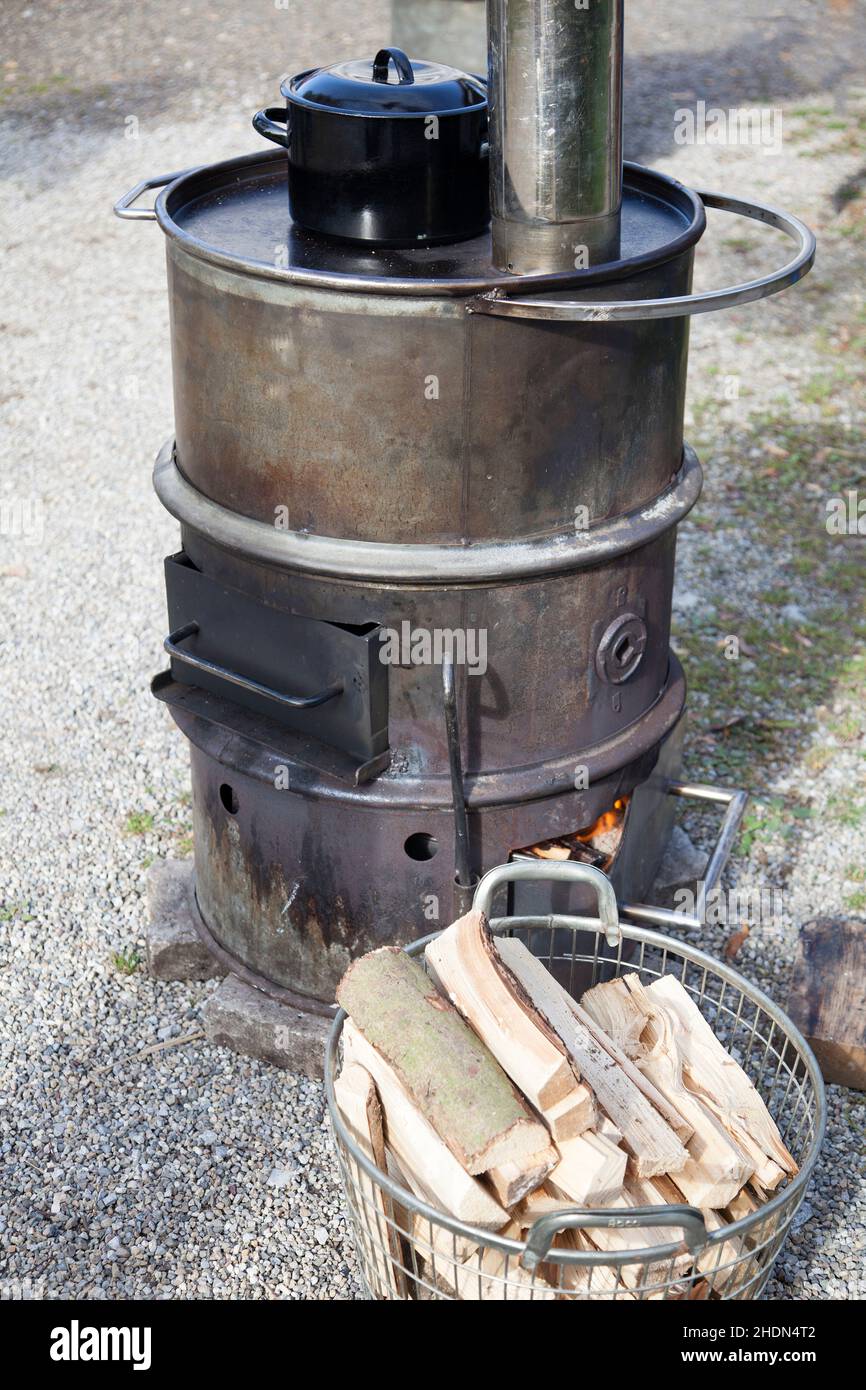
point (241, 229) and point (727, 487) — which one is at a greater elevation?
point (241, 229)

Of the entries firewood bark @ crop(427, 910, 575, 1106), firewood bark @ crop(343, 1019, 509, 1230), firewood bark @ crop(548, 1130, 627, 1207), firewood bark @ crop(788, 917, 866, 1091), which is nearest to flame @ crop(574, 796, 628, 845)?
firewood bark @ crop(788, 917, 866, 1091)

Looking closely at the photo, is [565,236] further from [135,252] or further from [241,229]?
[135,252]

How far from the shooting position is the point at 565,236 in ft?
9.08

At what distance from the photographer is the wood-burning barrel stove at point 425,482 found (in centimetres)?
269

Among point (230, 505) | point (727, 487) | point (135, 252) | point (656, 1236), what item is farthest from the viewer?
point (135, 252)

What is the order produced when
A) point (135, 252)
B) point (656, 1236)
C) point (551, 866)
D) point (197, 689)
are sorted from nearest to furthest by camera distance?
point (656, 1236) → point (551, 866) → point (197, 689) → point (135, 252)

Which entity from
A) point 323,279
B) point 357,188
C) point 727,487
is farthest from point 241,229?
point 727,487

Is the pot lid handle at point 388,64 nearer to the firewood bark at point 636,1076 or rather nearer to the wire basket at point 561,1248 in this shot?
the wire basket at point 561,1248

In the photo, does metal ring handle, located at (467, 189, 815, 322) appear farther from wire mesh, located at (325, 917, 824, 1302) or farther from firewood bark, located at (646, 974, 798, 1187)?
firewood bark, located at (646, 974, 798, 1187)

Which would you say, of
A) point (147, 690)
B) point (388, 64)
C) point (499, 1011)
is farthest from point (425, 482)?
point (147, 690)

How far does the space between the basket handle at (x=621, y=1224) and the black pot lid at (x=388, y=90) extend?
2.03m

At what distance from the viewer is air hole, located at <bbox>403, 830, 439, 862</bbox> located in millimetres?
3172
